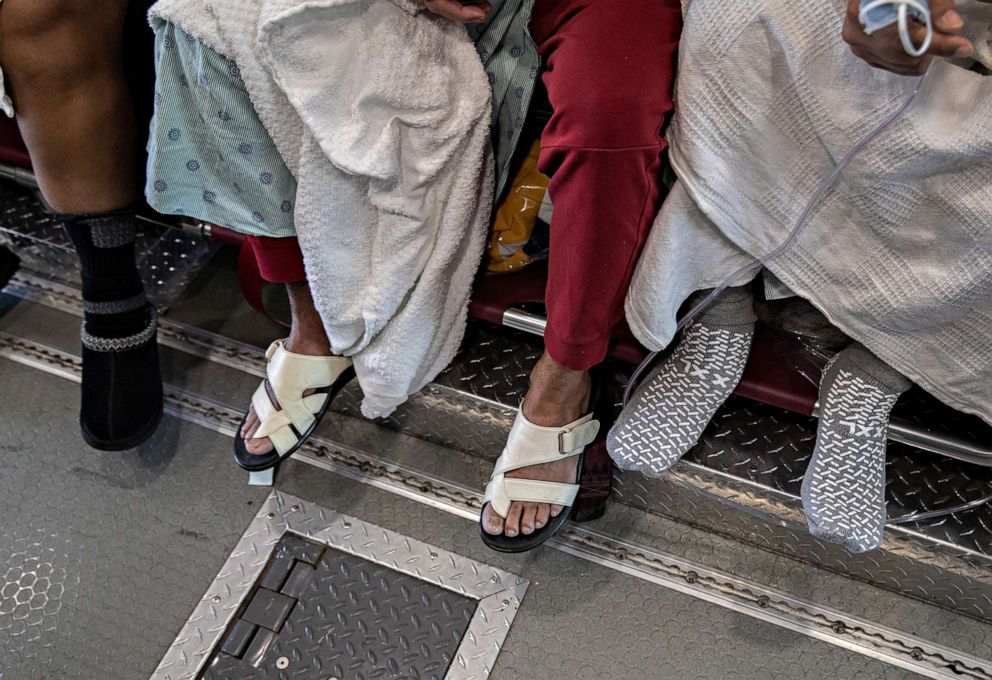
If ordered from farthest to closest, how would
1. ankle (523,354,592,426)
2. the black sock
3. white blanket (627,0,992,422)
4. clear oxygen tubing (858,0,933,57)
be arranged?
the black sock → ankle (523,354,592,426) → white blanket (627,0,992,422) → clear oxygen tubing (858,0,933,57)

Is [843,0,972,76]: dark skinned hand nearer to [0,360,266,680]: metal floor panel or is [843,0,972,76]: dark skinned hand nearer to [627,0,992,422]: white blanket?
[627,0,992,422]: white blanket

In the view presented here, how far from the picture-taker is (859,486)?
1122 mm

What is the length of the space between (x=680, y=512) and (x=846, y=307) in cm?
42

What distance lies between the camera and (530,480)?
1204mm

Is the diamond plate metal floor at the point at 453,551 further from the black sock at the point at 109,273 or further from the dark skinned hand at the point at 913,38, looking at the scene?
the dark skinned hand at the point at 913,38

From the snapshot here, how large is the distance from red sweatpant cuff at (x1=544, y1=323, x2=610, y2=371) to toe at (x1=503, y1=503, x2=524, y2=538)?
232mm

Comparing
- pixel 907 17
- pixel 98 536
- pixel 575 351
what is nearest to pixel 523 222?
pixel 575 351

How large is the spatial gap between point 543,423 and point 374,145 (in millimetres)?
436

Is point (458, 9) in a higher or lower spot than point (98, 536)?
higher

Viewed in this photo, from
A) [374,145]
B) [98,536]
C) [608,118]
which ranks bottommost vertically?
[98,536]

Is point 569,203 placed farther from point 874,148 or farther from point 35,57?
point 35,57

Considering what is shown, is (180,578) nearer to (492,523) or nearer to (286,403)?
(286,403)

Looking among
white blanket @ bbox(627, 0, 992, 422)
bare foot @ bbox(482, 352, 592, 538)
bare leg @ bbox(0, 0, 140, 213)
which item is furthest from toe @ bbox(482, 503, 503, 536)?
bare leg @ bbox(0, 0, 140, 213)

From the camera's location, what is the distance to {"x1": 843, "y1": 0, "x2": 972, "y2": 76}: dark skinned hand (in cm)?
80
